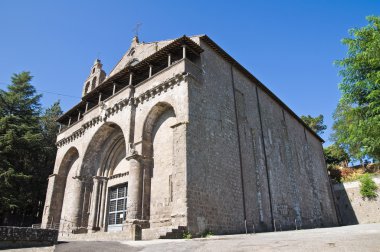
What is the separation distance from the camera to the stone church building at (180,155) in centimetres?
1292

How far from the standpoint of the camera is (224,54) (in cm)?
1786

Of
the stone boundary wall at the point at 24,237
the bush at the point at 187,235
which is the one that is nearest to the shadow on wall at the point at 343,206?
the bush at the point at 187,235

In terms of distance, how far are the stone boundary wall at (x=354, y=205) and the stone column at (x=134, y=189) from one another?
24.1 meters

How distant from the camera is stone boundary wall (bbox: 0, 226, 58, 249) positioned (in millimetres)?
9320

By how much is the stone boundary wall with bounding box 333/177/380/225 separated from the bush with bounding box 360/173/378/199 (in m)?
0.37

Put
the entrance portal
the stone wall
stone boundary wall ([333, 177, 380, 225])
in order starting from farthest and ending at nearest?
stone boundary wall ([333, 177, 380, 225])
the entrance portal
the stone wall

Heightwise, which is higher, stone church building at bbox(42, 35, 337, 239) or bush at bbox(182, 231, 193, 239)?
stone church building at bbox(42, 35, 337, 239)

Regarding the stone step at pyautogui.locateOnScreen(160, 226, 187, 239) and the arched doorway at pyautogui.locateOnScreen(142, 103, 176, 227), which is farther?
the arched doorway at pyautogui.locateOnScreen(142, 103, 176, 227)

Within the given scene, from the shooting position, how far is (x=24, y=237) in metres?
9.77

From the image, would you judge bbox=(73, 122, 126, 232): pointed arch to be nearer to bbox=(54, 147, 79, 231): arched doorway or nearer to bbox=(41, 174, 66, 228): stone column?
bbox=(54, 147, 79, 231): arched doorway

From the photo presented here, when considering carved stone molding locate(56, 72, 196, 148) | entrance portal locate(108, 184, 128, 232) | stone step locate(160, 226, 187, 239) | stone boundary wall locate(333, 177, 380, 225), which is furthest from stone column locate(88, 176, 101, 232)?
stone boundary wall locate(333, 177, 380, 225)

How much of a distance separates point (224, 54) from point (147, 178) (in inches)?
365

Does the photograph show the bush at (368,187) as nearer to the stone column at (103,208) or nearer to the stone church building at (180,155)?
the stone church building at (180,155)

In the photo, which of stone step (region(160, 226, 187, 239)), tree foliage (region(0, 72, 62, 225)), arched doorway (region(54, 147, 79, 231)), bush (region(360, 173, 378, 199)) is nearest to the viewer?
stone step (region(160, 226, 187, 239))
